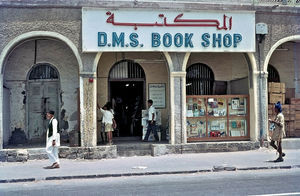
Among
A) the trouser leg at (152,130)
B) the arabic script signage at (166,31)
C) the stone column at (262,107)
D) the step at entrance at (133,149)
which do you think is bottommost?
the step at entrance at (133,149)

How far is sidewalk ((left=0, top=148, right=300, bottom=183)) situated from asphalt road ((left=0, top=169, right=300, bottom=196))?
37cm

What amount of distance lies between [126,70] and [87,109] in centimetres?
305

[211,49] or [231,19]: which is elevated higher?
[231,19]

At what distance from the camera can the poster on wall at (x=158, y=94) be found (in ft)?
48.7

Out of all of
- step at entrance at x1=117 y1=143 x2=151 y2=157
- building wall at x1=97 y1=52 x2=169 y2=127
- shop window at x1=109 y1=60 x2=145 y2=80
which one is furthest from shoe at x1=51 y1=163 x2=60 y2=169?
shop window at x1=109 y1=60 x2=145 y2=80

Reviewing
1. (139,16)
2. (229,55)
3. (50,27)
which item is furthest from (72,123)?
(229,55)

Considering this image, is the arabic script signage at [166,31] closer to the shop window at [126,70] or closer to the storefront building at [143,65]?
the storefront building at [143,65]

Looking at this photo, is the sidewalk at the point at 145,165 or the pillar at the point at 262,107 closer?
the sidewalk at the point at 145,165

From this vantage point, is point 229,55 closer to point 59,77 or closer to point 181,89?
point 181,89

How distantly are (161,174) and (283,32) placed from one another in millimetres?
7773

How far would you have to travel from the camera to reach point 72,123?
46.9 ft

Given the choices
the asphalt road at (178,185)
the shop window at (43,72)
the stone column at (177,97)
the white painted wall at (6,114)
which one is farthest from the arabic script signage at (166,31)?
the asphalt road at (178,185)

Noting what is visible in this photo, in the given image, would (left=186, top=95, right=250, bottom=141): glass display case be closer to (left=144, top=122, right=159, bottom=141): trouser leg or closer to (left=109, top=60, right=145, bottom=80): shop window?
(left=144, top=122, right=159, bottom=141): trouser leg

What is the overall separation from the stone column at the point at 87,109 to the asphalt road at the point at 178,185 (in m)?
3.13
